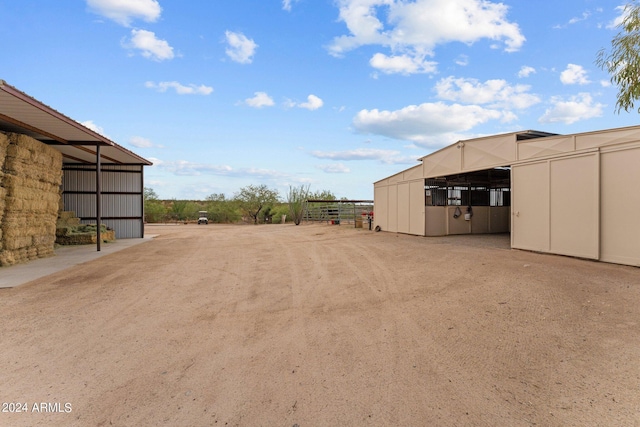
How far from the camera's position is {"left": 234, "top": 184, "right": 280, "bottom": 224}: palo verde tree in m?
33.0

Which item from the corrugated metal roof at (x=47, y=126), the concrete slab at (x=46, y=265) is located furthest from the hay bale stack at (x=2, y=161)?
the concrete slab at (x=46, y=265)

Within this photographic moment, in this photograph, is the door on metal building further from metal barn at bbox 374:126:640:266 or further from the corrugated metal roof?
the corrugated metal roof

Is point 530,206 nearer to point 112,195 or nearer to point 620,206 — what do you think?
point 620,206

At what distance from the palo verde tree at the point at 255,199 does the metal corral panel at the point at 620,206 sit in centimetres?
2751

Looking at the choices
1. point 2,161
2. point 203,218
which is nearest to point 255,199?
point 203,218

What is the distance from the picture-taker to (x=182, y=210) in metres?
36.8

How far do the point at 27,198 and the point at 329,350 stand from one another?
10363 mm

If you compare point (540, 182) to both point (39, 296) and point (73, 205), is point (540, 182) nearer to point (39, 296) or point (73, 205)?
point (39, 296)

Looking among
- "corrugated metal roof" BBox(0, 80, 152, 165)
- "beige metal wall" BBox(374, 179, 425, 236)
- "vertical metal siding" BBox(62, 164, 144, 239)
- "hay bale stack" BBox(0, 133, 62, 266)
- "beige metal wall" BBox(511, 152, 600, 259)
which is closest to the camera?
"corrugated metal roof" BBox(0, 80, 152, 165)

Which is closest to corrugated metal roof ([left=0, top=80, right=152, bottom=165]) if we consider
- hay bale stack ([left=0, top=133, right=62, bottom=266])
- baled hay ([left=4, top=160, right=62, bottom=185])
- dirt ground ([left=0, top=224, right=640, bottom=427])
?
hay bale stack ([left=0, top=133, right=62, bottom=266])

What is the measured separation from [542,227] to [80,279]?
Answer: 466 inches

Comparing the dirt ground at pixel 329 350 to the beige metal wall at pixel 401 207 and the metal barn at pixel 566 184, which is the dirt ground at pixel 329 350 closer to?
the metal barn at pixel 566 184

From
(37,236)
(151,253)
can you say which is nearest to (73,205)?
(37,236)

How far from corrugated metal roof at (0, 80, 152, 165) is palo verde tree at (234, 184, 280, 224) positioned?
18.2 meters
